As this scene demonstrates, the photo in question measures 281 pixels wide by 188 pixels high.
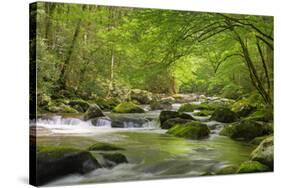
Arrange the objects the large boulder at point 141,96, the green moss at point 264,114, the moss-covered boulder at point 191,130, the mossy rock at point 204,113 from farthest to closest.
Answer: the green moss at point 264,114
the mossy rock at point 204,113
the moss-covered boulder at point 191,130
the large boulder at point 141,96

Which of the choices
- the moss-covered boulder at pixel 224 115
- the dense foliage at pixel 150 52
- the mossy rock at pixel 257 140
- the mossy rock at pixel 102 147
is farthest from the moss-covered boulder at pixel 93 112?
the mossy rock at pixel 257 140

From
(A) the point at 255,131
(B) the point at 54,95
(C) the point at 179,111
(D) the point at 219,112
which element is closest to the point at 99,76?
(B) the point at 54,95

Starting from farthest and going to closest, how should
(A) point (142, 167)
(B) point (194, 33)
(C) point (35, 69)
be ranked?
(B) point (194, 33), (A) point (142, 167), (C) point (35, 69)

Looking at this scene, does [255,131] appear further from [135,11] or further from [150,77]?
[135,11]

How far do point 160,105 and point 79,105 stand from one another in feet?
4.01

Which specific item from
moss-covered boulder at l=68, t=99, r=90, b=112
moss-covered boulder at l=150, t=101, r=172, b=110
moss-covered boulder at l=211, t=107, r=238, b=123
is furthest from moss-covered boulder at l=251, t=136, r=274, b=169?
moss-covered boulder at l=68, t=99, r=90, b=112

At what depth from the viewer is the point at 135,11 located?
29.0 feet

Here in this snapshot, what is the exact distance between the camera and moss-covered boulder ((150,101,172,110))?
8.98 metres

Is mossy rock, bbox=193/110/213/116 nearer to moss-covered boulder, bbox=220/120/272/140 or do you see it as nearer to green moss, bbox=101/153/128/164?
moss-covered boulder, bbox=220/120/272/140

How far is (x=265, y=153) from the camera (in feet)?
32.3

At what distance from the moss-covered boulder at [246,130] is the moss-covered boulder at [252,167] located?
37cm

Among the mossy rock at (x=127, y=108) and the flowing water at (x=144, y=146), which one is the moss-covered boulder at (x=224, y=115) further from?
the mossy rock at (x=127, y=108)

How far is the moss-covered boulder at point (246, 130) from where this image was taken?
956cm

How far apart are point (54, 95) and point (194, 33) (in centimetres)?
232
